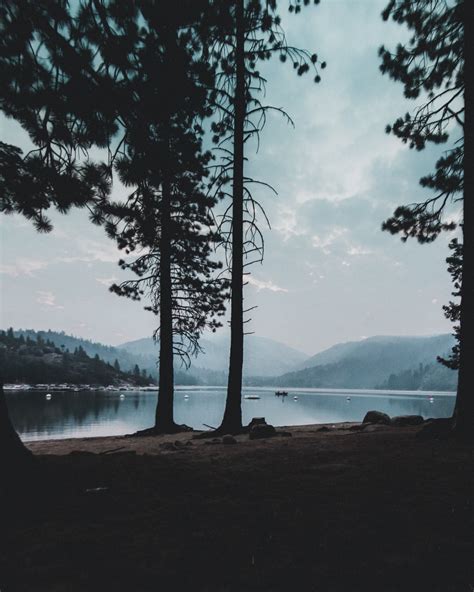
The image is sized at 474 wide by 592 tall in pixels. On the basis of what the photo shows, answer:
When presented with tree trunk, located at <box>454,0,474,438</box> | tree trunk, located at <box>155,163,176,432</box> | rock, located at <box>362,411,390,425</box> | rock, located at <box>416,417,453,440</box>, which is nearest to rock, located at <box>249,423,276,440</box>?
rock, located at <box>416,417,453,440</box>

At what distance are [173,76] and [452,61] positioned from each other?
25.9ft

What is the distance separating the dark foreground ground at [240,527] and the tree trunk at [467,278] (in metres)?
2.64

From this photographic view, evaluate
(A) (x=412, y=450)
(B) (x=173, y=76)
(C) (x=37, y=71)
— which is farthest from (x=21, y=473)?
(A) (x=412, y=450)

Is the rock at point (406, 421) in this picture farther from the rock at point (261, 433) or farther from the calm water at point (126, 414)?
the calm water at point (126, 414)

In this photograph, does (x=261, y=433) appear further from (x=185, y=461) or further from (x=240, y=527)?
(x=240, y=527)

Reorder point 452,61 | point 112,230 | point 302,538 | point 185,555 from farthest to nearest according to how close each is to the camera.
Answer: point 452,61, point 112,230, point 302,538, point 185,555

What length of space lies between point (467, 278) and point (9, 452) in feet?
28.3

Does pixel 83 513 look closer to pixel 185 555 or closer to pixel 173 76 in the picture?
pixel 185 555

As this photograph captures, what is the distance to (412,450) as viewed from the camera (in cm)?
650

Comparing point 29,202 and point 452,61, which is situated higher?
point 452,61

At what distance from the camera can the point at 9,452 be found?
397 cm

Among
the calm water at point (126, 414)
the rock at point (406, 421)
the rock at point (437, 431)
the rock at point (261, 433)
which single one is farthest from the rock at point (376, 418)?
the calm water at point (126, 414)

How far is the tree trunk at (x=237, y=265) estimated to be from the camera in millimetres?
11516

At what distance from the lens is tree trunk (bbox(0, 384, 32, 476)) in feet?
12.6
